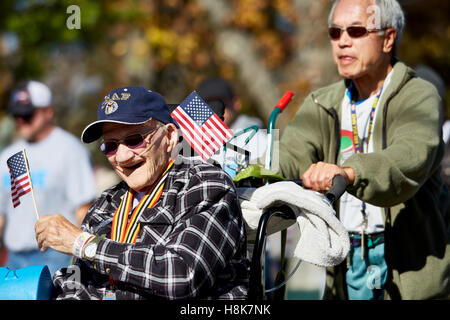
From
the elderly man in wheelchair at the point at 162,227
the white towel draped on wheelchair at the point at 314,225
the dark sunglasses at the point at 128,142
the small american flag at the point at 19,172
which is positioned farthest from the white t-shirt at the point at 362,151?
the small american flag at the point at 19,172

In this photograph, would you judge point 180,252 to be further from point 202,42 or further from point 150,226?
point 202,42

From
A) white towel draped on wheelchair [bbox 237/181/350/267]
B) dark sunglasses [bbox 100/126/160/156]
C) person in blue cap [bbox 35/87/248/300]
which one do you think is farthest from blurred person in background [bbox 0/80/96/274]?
white towel draped on wheelchair [bbox 237/181/350/267]

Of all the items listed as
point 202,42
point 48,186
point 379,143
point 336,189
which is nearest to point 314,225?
point 336,189

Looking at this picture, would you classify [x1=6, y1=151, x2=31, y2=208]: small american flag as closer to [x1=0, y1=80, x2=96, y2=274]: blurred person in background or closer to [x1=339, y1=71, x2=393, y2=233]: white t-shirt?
[x1=339, y1=71, x2=393, y2=233]: white t-shirt

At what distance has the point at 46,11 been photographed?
14.5 m

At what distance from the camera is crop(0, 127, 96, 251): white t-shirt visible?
570 cm

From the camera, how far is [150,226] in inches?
116

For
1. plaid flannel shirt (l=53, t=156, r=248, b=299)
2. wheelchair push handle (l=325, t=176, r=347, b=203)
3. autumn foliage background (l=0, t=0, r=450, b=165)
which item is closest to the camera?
plaid flannel shirt (l=53, t=156, r=248, b=299)

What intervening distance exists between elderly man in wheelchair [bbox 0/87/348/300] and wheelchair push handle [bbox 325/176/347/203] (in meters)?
0.05

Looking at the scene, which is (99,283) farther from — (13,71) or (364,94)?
(13,71)

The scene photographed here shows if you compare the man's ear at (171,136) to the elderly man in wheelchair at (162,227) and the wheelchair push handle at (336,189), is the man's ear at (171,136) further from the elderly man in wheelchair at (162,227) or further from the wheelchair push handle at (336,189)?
the wheelchair push handle at (336,189)

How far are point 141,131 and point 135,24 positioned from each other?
1544cm

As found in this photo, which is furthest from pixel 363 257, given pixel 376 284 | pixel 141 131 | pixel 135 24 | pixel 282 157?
pixel 135 24

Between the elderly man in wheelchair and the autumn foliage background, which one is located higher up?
the autumn foliage background
